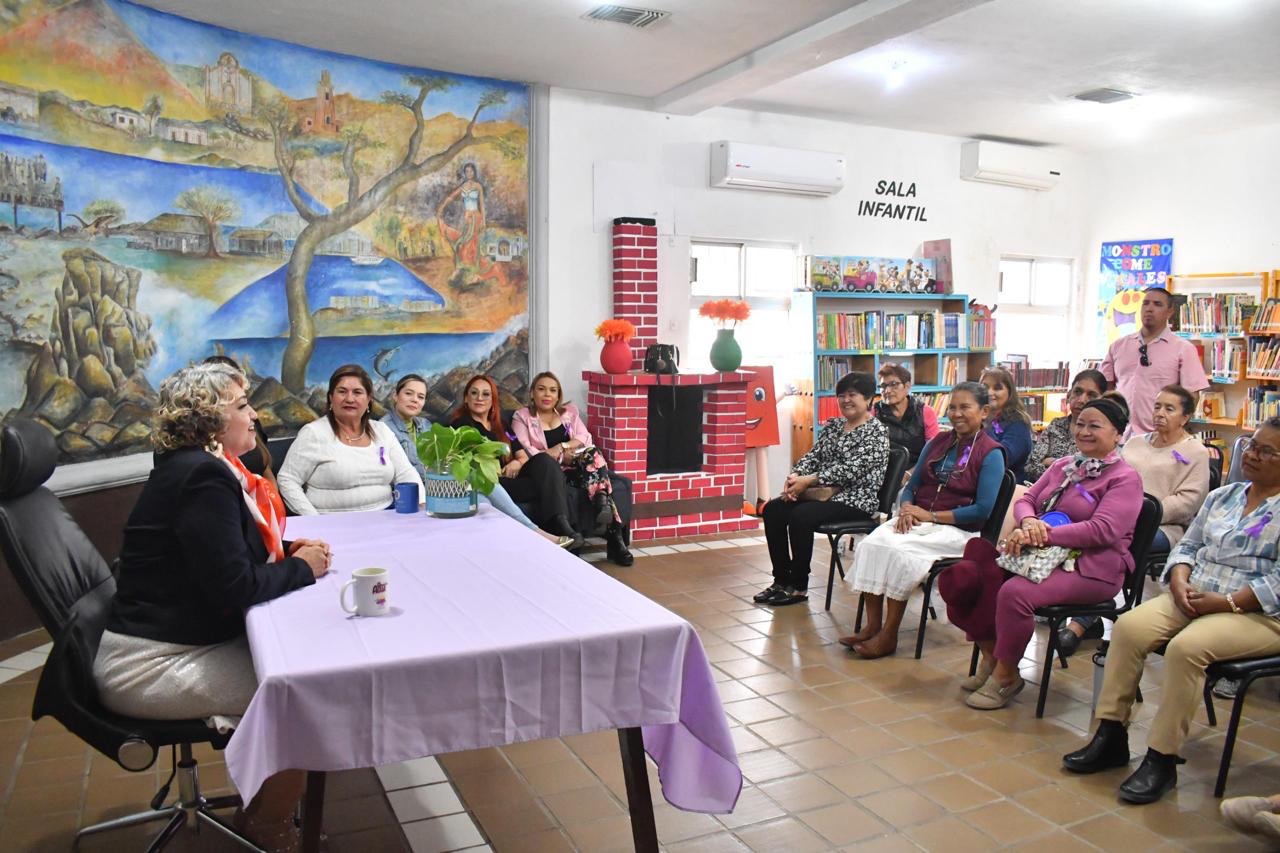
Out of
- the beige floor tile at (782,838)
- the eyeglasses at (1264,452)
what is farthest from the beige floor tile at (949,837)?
the eyeglasses at (1264,452)

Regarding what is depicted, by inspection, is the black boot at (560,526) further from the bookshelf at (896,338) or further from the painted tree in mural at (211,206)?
the bookshelf at (896,338)

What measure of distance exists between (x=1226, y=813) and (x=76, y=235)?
5041 mm

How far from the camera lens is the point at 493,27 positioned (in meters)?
5.08

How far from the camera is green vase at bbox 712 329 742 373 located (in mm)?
6602

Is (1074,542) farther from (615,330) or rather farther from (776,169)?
(776,169)

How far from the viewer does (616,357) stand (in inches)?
244

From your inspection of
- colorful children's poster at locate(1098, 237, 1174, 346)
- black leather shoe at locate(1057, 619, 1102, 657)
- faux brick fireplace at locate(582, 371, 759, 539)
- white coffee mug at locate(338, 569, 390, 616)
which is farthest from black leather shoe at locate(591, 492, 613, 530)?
colorful children's poster at locate(1098, 237, 1174, 346)

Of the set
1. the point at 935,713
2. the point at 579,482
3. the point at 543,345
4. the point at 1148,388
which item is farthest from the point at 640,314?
the point at 935,713

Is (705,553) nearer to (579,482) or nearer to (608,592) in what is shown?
(579,482)

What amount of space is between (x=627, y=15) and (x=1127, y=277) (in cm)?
555

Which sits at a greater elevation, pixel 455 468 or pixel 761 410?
pixel 455 468

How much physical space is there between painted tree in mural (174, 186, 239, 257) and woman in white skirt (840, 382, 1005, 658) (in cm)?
373

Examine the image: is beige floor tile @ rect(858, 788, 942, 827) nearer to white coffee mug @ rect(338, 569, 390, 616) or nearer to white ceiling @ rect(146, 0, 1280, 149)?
white coffee mug @ rect(338, 569, 390, 616)

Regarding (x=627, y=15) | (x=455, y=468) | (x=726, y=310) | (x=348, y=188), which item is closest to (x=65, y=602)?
(x=455, y=468)
